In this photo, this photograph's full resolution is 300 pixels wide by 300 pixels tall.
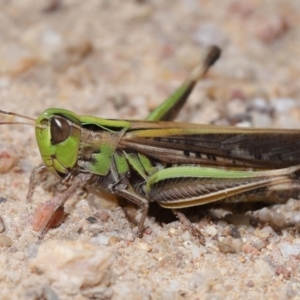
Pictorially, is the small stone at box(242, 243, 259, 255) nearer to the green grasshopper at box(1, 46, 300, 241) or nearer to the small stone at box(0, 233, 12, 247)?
the green grasshopper at box(1, 46, 300, 241)

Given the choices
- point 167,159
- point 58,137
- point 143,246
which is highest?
point 58,137

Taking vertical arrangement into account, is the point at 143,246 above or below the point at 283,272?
above

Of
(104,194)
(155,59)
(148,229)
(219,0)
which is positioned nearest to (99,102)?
(155,59)

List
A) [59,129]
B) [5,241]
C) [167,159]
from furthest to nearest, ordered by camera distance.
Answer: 1. [167,159]
2. [59,129]
3. [5,241]

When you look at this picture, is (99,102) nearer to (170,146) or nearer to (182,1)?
(170,146)

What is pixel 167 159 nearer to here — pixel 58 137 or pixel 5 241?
pixel 58 137

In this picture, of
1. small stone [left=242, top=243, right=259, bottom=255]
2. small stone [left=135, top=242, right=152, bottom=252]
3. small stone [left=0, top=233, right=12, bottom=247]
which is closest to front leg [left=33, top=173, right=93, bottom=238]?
small stone [left=0, top=233, right=12, bottom=247]

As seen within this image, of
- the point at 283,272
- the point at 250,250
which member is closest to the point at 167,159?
the point at 250,250

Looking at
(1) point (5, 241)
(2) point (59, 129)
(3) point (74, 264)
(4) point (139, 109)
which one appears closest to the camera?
(3) point (74, 264)
